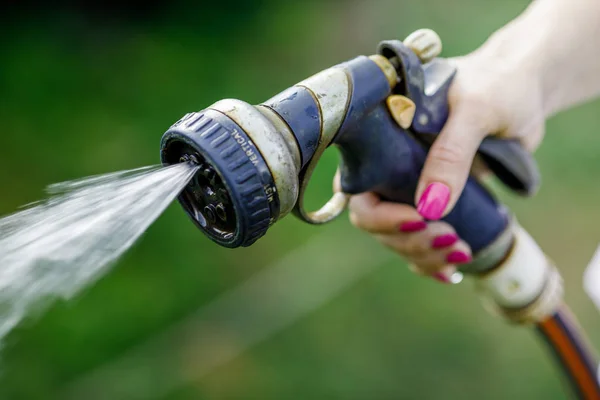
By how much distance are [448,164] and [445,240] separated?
0.47 ft

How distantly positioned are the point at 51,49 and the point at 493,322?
1.65 meters

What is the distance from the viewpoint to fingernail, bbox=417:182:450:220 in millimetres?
783

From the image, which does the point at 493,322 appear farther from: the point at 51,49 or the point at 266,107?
the point at 51,49

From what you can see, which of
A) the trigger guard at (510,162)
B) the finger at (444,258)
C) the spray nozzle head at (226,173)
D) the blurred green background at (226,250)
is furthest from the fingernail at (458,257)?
the blurred green background at (226,250)

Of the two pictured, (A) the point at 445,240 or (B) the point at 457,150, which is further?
(A) the point at 445,240

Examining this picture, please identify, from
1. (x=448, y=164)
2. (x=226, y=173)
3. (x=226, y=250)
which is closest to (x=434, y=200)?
(x=448, y=164)

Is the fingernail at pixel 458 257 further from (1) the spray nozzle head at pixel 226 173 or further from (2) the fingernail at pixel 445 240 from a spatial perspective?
(1) the spray nozzle head at pixel 226 173

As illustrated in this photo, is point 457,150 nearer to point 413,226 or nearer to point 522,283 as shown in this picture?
point 413,226

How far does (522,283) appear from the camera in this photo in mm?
941

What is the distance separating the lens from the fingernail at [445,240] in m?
0.88

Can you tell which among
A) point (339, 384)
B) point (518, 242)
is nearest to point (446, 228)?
point (518, 242)

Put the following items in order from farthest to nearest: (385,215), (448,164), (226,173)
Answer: (385,215)
(448,164)
(226,173)

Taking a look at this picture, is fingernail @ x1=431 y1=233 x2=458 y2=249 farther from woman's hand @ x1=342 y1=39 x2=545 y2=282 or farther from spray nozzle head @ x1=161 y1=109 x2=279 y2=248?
spray nozzle head @ x1=161 y1=109 x2=279 y2=248

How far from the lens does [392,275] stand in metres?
1.87
